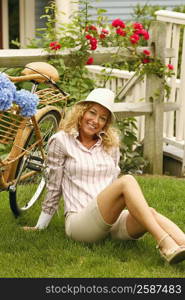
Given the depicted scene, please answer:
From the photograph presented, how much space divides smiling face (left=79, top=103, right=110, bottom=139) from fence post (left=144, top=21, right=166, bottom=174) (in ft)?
8.17

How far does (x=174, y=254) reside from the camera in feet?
12.6

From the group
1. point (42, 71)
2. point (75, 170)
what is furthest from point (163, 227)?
point (42, 71)

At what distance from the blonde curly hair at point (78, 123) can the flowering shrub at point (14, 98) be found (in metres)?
0.48

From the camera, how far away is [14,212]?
4.78 m

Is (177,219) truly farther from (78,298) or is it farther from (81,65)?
(81,65)

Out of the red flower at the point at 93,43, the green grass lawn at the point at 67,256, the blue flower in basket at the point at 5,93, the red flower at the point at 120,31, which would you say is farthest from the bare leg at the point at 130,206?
the red flower at the point at 120,31

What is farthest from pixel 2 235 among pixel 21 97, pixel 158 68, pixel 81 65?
pixel 158 68

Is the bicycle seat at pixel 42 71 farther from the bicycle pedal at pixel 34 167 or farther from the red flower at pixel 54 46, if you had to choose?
the red flower at pixel 54 46

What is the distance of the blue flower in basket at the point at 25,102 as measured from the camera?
3855 millimetres

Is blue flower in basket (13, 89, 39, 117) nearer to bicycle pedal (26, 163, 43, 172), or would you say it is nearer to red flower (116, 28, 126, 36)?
bicycle pedal (26, 163, 43, 172)

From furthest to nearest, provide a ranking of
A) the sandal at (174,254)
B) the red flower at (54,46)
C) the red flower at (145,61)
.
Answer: the red flower at (145,61)
the red flower at (54,46)
the sandal at (174,254)

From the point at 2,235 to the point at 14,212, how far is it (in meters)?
0.30

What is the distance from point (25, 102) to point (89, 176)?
750mm

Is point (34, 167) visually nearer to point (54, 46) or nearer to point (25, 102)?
point (25, 102)
